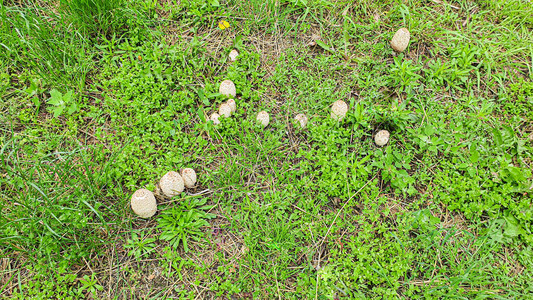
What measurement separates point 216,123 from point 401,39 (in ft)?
7.40

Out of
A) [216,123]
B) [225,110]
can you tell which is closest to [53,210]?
[216,123]

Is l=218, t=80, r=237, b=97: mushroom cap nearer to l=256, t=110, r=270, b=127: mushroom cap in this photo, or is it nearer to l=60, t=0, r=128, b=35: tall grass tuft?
l=256, t=110, r=270, b=127: mushroom cap

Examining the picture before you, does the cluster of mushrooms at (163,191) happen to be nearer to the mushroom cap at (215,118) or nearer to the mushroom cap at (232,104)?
the mushroom cap at (215,118)

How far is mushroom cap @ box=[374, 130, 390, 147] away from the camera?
3.21m

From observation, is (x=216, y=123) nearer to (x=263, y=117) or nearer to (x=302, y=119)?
(x=263, y=117)

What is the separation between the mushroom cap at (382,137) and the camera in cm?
321

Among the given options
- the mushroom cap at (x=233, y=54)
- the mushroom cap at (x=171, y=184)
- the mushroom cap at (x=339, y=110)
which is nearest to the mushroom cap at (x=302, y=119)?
the mushroom cap at (x=339, y=110)

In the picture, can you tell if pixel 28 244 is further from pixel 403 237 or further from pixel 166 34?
pixel 403 237

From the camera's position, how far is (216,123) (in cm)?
327

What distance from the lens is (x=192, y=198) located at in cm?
300

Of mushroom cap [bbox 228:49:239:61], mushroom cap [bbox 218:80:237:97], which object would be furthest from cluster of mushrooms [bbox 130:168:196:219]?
mushroom cap [bbox 228:49:239:61]

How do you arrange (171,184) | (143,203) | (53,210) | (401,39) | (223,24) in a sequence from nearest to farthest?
(53,210), (143,203), (171,184), (401,39), (223,24)

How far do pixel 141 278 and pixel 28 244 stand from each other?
0.92m

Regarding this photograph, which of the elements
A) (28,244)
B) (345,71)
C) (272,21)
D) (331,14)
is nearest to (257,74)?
(272,21)
